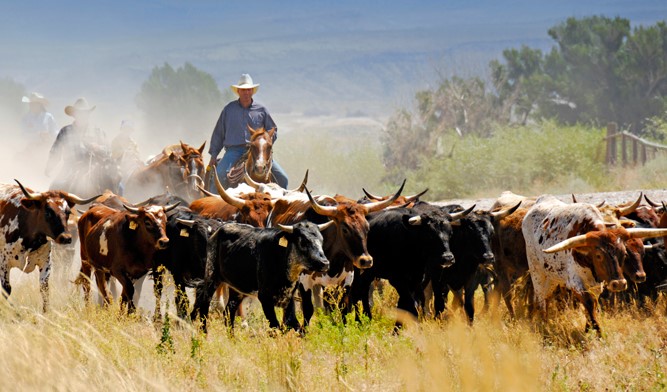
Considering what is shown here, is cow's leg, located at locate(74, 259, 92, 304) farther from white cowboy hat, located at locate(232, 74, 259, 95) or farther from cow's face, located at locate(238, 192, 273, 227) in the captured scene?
white cowboy hat, located at locate(232, 74, 259, 95)

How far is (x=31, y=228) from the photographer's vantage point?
40.5ft

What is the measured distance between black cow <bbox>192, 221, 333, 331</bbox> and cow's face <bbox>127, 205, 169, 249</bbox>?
87 cm

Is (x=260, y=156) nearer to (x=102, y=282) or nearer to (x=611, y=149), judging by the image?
(x=102, y=282)

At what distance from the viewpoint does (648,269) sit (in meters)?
12.3

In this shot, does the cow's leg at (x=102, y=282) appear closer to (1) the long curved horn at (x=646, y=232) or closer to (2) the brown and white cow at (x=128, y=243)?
(2) the brown and white cow at (x=128, y=243)

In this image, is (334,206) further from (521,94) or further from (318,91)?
(318,91)

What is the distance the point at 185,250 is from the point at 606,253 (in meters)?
4.10

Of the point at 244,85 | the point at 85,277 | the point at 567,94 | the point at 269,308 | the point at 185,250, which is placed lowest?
the point at 567,94

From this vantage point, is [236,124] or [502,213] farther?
[236,124]

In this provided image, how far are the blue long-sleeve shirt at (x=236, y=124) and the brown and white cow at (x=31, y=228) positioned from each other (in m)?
4.53

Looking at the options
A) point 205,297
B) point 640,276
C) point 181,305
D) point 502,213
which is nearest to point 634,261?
point 640,276

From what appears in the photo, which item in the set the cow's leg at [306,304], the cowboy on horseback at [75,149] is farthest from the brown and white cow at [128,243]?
the cowboy on horseback at [75,149]

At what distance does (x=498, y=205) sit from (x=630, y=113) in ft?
153

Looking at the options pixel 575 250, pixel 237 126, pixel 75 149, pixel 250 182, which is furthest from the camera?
pixel 75 149
